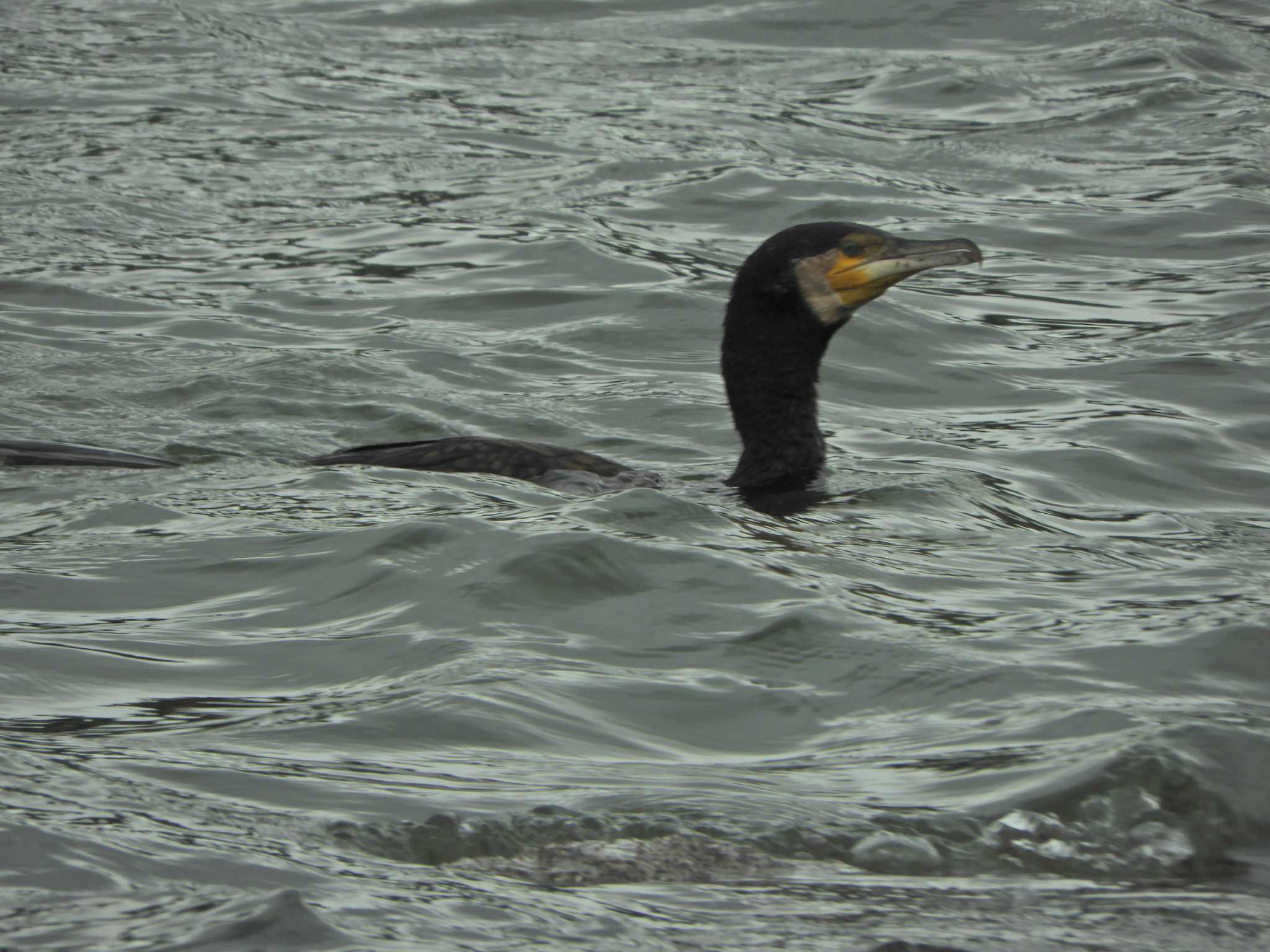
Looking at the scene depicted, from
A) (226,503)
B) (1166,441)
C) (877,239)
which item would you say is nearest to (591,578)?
(226,503)

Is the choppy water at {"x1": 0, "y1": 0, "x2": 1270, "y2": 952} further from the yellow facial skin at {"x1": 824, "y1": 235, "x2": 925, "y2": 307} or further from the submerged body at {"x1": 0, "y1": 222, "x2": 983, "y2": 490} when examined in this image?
the yellow facial skin at {"x1": 824, "y1": 235, "x2": 925, "y2": 307}

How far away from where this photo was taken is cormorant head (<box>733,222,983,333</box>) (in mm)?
6695

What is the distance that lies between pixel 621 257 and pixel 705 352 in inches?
59.5

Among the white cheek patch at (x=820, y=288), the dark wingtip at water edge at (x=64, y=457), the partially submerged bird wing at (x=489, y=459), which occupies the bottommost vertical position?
the partially submerged bird wing at (x=489, y=459)

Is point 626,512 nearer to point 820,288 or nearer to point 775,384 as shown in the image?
point 775,384

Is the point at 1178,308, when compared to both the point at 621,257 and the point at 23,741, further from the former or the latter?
the point at 23,741

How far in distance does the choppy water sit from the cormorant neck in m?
0.23

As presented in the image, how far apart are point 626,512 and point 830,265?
4.47 feet

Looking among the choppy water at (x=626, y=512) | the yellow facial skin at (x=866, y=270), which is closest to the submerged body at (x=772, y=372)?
the yellow facial skin at (x=866, y=270)

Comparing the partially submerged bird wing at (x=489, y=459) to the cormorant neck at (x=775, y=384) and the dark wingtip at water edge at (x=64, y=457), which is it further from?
the dark wingtip at water edge at (x=64, y=457)

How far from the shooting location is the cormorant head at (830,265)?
22.0 feet

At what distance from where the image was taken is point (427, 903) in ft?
9.95

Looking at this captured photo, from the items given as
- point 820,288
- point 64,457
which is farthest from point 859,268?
point 64,457

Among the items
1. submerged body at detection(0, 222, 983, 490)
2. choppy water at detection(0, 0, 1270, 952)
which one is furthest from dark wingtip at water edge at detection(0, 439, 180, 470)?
choppy water at detection(0, 0, 1270, 952)
